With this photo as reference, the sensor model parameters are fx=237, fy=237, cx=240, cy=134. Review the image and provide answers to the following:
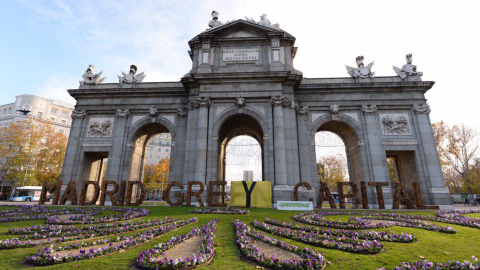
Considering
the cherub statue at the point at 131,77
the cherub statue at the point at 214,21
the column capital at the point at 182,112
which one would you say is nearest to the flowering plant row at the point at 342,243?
the column capital at the point at 182,112

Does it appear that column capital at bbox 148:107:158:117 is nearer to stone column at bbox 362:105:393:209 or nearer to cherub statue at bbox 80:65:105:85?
cherub statue at bbox 80:65:105:85

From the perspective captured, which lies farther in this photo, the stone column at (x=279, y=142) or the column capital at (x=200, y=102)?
→ the column capital at (x=200, y=102)

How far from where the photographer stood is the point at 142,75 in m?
25.2

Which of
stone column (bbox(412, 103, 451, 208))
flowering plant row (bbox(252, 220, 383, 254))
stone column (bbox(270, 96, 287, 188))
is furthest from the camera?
stone column (bbox(412, 103, 451, 208))

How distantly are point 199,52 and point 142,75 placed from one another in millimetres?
6860

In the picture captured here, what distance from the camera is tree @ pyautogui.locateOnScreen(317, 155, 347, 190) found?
140 feet

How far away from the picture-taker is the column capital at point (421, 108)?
863 inches

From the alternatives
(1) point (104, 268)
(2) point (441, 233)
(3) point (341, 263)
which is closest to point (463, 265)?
(3) point (341, 263)

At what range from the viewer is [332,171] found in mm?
44781

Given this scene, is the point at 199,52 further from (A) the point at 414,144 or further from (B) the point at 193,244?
(A) the point at 414,144

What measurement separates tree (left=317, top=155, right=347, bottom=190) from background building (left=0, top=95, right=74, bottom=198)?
63153 millimetres

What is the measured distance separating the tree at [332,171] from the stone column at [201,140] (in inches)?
1160

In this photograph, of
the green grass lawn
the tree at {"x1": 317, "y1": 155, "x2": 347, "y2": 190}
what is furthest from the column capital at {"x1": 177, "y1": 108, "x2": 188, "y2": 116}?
the tree at {"x1": 317, "y1": 155, "x2": 347, "y2": 190}

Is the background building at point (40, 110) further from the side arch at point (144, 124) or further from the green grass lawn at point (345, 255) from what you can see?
the green grass lawn at point (345, 255)
